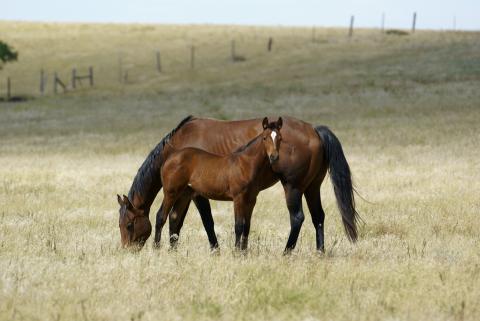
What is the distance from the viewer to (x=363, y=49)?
6475cm

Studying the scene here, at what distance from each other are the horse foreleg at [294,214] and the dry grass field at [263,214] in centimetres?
18

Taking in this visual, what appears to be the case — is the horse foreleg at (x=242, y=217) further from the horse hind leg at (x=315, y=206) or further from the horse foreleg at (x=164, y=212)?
the horse hind leg at (x=315, y=206)

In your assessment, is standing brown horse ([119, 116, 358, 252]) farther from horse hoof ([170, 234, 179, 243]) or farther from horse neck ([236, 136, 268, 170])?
horse neck ([236, 136, 268, 170])

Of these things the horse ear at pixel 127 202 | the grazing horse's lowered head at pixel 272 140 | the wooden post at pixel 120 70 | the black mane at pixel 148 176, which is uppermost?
the grazing horse's lowered head at pixel 272 140

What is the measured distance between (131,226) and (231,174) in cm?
140

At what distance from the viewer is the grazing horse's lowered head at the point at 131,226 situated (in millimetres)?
9664

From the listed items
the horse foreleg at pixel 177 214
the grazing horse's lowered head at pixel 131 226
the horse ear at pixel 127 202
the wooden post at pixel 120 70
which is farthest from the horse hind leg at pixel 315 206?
the wooden post at pixel 120 70

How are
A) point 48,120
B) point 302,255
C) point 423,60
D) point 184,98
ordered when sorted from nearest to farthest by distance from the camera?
point 302,255 < point 48,120 < point 184,98 < point 423,60

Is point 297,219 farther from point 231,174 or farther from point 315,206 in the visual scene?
point 231,174

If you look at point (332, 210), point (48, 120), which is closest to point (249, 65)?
point (48, 120)

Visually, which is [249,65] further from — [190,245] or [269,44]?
[190,245]

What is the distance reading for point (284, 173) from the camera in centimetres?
978

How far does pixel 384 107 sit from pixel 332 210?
22.1m

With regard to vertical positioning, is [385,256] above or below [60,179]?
above
